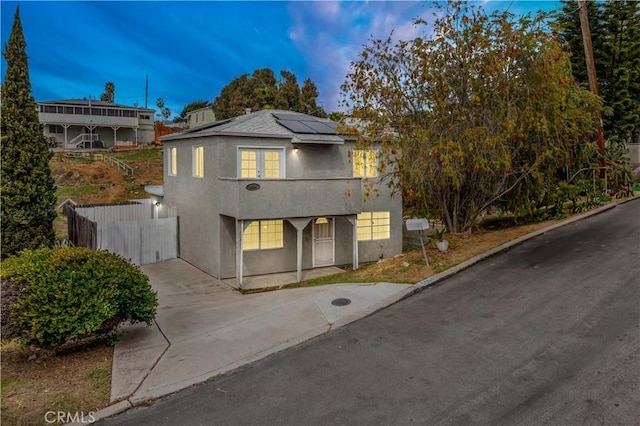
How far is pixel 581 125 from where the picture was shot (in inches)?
609

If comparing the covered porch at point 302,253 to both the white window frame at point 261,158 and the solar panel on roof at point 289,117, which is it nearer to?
the white window frame at point 261,158

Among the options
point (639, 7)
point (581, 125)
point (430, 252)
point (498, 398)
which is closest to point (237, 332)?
point (498, 398)

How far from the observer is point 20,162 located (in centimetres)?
1412

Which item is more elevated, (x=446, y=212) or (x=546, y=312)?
(x=446, y=212)

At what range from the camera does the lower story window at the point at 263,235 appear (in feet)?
52.8

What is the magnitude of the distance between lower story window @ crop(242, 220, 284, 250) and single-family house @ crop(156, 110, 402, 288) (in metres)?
0.04

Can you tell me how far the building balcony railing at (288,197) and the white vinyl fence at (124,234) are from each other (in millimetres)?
4327

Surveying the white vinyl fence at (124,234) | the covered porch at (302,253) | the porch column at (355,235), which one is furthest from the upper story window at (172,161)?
the porch column at (355,235)

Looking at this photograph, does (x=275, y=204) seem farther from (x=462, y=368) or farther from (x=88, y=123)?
(x=88, y=123)

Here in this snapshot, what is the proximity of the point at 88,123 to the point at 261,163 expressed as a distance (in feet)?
138

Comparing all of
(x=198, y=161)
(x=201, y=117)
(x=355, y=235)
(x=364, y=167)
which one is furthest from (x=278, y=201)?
(x=201, y=117)

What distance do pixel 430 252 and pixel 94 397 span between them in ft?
34.2

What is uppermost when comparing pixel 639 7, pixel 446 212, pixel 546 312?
pixel 639 7

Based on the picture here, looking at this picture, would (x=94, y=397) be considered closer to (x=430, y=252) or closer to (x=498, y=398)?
(x=498, y=398)
